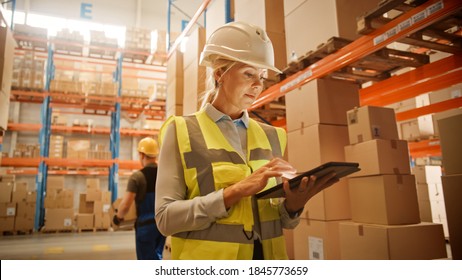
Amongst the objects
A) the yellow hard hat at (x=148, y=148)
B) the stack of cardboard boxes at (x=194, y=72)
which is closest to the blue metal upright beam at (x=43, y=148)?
the stack of cardboard boxes at (x=194, y=72)

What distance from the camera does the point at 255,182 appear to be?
0.93 m

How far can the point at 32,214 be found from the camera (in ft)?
26.4

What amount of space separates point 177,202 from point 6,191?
847 cm

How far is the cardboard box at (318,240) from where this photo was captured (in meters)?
2.43

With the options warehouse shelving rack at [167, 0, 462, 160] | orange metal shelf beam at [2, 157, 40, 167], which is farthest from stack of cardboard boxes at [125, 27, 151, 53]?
warehouse shelving rack at [167, 0, 462, 160]

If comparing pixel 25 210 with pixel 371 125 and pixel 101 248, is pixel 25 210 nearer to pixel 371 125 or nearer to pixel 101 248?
pixel 101 248

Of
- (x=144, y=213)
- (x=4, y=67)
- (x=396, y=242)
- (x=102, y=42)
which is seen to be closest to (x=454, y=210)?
(x=396, y=242)

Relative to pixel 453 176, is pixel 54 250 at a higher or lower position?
lower

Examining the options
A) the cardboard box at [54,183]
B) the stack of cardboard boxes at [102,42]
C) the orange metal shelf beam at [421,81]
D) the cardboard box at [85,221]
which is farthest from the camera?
the stack of cardboard boxes at [102,42]

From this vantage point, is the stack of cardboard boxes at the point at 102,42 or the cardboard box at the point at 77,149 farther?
the stack of cardboard boxes at the point at 102,42

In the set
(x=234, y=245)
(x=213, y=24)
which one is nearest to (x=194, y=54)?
(x=213, y=24)

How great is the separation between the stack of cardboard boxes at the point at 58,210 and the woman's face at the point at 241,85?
856 cm

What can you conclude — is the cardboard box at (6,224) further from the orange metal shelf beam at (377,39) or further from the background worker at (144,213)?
the orange metal shelf beam at (377,39)
